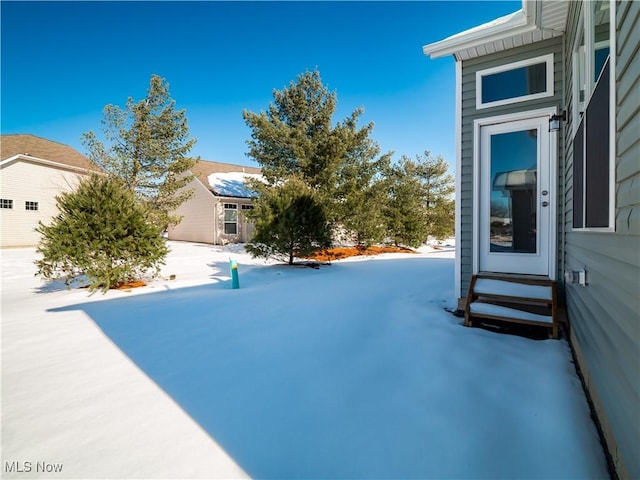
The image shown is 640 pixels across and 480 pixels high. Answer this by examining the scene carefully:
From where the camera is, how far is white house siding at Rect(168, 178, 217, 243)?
16.1 meters

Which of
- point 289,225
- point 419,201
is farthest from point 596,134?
point 419,201

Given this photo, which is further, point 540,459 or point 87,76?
→ point 87,76

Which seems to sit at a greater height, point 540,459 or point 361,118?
point 361,118

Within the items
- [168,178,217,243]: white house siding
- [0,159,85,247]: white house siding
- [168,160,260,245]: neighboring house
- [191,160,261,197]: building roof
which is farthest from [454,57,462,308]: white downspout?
[0,159,85,247]: white house siding

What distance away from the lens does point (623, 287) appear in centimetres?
129

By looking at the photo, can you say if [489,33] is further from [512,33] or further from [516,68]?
[516,68]

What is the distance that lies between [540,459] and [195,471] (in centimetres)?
169

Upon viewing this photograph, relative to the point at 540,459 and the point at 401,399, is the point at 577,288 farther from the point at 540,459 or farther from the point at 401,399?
the point at 401,399

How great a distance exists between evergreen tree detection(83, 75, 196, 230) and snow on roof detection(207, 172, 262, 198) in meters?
2.98

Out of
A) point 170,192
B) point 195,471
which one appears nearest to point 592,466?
point 195,471

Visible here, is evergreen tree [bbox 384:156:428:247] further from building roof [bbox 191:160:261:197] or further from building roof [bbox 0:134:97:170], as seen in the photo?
building roof [bbox 0:134:97:170]

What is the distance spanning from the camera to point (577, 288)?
2602 millimetres

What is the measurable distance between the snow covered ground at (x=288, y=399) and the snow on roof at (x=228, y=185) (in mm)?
12995

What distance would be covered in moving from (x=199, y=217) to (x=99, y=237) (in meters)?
11.7
